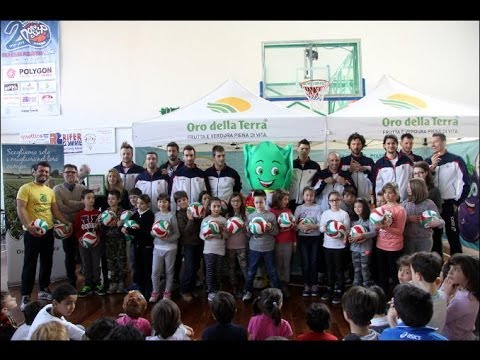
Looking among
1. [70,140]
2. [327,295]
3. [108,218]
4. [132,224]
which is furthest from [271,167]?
[70,140]

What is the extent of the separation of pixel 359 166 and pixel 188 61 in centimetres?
423

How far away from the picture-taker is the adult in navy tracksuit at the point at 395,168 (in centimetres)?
Answer: 340

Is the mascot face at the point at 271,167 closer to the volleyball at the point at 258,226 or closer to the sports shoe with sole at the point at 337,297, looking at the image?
the volleyball at the point at 258,226

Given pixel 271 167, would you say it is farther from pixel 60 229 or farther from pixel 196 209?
pixel 60 229

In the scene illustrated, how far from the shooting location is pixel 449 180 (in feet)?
11.1

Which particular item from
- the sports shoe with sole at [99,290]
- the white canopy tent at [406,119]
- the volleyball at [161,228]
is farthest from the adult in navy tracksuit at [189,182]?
the white canopy tent at [406,119]

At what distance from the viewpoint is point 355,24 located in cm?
657

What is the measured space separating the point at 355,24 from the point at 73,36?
467 centimetres

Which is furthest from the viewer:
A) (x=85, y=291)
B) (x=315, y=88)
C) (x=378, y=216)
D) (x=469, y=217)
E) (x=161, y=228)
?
(x=315, y=88)

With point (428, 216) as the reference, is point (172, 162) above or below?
above

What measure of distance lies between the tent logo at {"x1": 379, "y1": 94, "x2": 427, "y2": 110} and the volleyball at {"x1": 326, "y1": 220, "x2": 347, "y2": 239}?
1.42m
